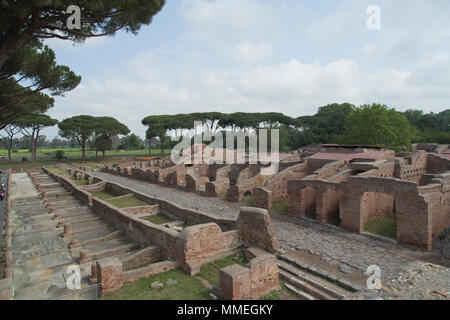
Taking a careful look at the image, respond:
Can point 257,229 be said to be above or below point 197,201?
above

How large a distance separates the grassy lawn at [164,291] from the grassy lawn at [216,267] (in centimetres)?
36

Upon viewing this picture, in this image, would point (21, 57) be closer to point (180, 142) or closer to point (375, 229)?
point (375, 229)

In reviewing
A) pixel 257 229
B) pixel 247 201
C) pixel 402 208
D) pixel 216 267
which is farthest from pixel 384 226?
pixel 216 267

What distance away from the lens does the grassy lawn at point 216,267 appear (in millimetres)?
7238

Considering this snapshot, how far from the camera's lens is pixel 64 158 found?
51.8 m

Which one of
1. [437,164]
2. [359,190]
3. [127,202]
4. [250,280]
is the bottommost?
[127,202]

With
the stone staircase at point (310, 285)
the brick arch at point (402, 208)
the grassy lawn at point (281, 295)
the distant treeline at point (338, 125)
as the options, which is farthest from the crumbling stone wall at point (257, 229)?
the distant treeline at point (338, 125)

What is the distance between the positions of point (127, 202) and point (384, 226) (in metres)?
14.0

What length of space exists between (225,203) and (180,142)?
45.1m

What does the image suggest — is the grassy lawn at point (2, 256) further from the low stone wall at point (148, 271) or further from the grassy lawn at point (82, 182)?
the grassy lawn at point (82, 182)

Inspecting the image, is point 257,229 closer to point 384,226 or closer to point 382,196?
point 384,226

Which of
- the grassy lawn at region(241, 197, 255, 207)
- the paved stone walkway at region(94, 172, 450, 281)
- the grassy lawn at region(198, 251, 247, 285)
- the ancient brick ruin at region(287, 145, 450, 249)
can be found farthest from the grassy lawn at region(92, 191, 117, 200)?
the grassy lawn at region(198, 251, 247, 285)

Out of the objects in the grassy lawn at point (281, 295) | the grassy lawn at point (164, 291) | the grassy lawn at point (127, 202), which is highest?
the grassy lawn at point (127, 202)

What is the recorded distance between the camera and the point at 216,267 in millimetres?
7938
